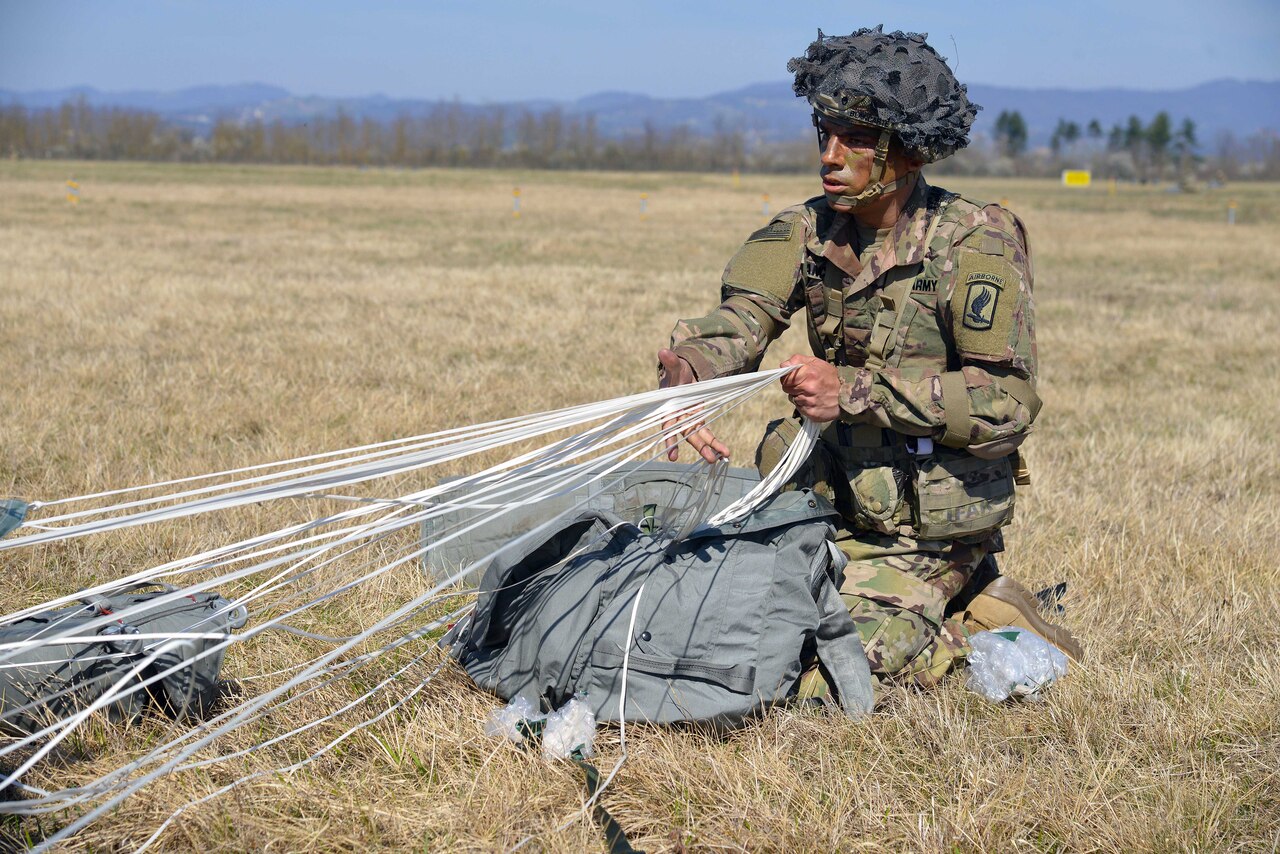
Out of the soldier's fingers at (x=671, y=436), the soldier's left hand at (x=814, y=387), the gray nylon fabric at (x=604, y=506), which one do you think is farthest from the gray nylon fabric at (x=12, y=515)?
the soldier's left hand at (x=814, y=387)

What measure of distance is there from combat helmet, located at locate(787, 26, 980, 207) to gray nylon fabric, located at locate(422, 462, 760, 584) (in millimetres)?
1142

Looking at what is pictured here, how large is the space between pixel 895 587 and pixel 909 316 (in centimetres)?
83

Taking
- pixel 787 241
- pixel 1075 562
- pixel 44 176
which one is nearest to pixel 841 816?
pixel 787 241

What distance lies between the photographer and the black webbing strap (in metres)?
2.52

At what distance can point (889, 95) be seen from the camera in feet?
10.6

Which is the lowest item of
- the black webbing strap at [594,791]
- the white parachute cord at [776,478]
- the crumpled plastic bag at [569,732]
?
the black webbing strap at [594,791]

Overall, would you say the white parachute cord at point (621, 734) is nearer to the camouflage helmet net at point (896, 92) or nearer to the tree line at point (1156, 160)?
the camouflage helmet net at point (896, 92)

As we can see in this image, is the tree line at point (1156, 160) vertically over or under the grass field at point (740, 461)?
over

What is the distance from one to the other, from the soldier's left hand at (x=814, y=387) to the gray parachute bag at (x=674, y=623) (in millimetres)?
293

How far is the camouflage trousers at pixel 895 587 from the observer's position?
326cm

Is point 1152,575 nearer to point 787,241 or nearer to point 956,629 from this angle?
point 956,629

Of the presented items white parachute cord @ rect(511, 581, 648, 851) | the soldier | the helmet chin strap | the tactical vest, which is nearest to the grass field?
white parachute cord @ rect(511, 581, 648, 851)

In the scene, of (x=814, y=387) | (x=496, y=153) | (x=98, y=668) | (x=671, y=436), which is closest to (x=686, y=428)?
(x=671, y=436)

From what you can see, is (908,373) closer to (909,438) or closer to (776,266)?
(909,438)
